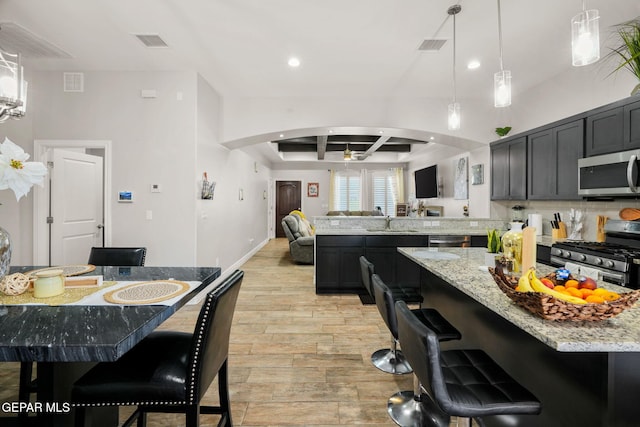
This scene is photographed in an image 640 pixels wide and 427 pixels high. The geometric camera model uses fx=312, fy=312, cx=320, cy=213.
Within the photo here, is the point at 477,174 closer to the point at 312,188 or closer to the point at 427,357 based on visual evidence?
the point at 427,357

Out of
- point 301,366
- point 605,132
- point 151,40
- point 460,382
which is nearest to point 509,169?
point 605,132

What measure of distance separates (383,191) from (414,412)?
29.9 feet

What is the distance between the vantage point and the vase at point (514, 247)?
172 cm

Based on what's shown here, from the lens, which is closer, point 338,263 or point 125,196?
point 125,196

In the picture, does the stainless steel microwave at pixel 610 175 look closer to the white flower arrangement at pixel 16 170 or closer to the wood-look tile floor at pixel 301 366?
the wood-look tile floor at pixel 301 366

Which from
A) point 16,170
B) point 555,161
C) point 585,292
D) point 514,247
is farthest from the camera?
point 555,161

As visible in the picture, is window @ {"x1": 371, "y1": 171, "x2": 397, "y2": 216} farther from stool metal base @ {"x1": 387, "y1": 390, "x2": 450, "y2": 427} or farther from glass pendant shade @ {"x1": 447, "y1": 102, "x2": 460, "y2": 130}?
stool metal base @ {"x1": 387, "y1": 390, "x2": 450, "y2": 427}

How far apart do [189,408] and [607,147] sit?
3.91 metres

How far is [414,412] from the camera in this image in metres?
1.93

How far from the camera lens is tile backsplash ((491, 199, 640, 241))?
3246mm

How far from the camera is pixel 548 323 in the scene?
43.7 inches

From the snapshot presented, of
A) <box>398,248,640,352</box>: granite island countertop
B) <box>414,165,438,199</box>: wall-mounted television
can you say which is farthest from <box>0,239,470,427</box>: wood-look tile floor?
<box>414,165,438,199</box>: wall-mounted television

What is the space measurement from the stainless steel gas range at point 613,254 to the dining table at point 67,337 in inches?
124

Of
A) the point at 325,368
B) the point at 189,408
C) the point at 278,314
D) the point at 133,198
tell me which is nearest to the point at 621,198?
the point at 325,368
